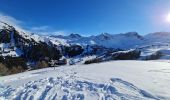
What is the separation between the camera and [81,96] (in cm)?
1256

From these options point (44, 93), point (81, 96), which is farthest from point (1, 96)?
point (81, 96)

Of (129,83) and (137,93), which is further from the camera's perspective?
(129,83)

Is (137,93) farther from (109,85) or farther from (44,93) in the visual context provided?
(44,93)

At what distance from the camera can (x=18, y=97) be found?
12922 mm

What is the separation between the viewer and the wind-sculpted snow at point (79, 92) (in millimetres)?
12335

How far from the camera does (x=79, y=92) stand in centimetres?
1338

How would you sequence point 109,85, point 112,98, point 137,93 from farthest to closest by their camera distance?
point 109,85 → point 137,93 → point 112,98

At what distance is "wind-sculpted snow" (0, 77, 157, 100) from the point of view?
1234cm

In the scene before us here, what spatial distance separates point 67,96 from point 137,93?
161 inches

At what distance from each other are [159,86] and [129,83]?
2.02m

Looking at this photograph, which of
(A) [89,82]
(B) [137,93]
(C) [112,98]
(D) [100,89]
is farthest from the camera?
(A) [89,82]

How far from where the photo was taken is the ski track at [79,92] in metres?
12.3

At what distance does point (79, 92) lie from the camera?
13.4 metres

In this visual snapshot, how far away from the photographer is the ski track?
1232 cm
